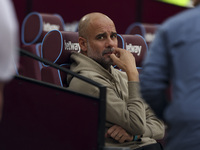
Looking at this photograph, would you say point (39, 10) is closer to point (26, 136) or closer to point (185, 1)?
point (185, 1)

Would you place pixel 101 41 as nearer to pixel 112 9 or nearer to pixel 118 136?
pixel 118 136

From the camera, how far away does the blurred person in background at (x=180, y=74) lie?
49.0 inches

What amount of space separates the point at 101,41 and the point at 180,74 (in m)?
1.04

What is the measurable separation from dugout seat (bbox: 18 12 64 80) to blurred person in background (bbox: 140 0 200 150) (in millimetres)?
2388

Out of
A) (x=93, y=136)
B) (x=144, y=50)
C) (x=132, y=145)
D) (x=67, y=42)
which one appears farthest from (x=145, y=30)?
(x=93, y=136)

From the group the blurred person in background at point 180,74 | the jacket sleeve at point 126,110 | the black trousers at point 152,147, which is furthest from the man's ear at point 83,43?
the blurred person in background at point 180,74

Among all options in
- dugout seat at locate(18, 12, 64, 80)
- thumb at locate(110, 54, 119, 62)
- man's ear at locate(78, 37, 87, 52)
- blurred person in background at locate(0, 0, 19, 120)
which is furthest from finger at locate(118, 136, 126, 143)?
dugout seat at locate(18, 12, 64, 80)

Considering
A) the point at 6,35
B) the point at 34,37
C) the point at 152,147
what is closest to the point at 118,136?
the point at 152,147

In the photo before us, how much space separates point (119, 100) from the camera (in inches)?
81.2

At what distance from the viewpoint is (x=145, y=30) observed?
Result: 504cm

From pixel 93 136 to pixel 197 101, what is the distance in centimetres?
63

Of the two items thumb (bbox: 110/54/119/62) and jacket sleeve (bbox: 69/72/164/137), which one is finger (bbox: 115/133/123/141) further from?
thumb (bbox: 110/54/119/62)

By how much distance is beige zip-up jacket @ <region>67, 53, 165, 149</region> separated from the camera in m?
2.02

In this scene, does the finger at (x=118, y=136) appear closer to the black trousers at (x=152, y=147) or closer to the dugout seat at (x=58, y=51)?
the black trousers at (x=152, y=147)
